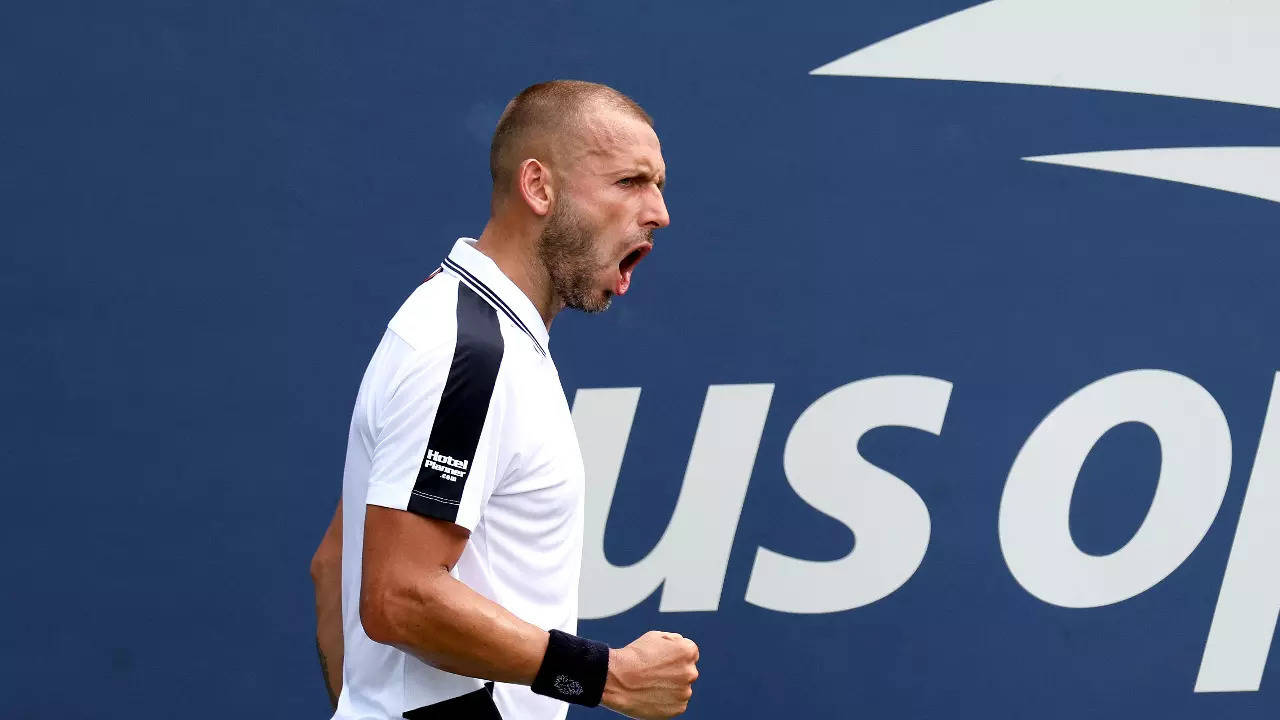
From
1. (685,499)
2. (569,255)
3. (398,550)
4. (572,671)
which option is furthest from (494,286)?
(685,499)

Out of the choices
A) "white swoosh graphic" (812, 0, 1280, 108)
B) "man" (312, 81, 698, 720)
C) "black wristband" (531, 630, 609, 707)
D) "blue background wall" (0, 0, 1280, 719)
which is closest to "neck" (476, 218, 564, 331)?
"man" (312, 81, 698, 720)

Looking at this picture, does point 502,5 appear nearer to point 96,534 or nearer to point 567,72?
point 567,72

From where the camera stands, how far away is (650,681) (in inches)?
58.7

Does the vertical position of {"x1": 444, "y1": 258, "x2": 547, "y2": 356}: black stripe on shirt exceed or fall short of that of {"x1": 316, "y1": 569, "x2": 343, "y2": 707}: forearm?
it exceeds it

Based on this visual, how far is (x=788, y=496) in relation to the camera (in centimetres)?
257

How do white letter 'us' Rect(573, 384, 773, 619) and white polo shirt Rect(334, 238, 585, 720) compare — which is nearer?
white polo shirt Rect(334, 238, 585, 720)

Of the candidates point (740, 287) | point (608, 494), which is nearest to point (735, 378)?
point (740, 287)

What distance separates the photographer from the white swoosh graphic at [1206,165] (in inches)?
104

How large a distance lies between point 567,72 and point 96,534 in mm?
1205

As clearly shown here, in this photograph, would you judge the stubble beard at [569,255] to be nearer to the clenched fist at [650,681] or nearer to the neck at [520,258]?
the neck at [520,258]

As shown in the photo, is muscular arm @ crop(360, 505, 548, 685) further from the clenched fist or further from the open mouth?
the open mouth

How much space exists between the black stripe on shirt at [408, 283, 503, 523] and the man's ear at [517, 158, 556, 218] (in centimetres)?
24

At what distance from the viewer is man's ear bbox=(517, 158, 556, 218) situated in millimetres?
1640

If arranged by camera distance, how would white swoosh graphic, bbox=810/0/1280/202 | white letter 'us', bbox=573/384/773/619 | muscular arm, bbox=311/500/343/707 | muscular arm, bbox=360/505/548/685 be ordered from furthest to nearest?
1. white swoosh graphic, bbox=810/0/1280/202
2. white letter 'us', bbox=573/384/773/619
3. muscular arm, bbox=311/500/343/707
4. muscular arm, bbox=360/505/548/685
